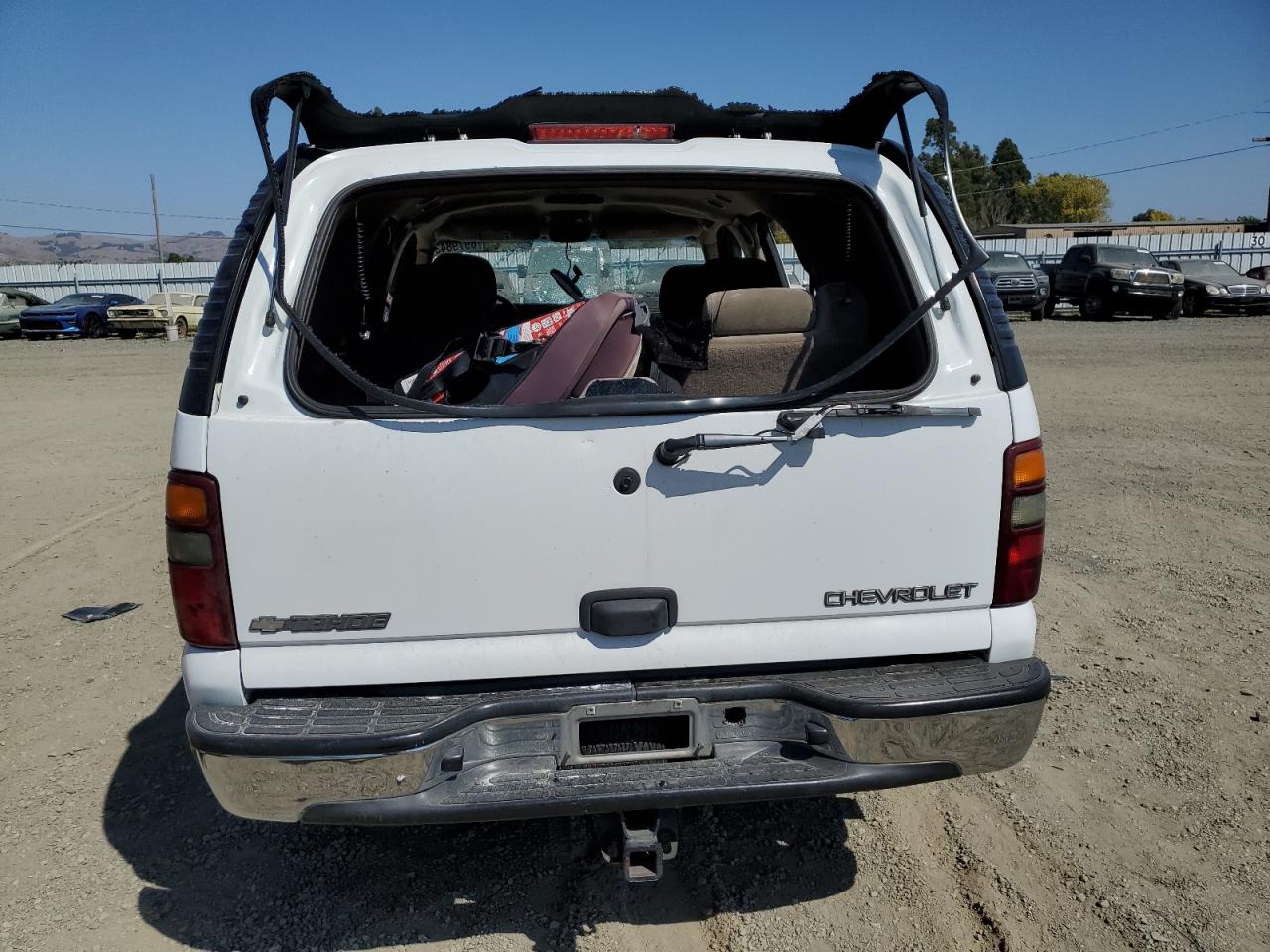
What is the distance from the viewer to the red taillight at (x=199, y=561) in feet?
7.04

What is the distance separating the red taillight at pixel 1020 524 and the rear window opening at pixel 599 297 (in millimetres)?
332

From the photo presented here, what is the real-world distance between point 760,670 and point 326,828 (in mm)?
1650

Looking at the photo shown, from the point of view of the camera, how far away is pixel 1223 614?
457 centimetres

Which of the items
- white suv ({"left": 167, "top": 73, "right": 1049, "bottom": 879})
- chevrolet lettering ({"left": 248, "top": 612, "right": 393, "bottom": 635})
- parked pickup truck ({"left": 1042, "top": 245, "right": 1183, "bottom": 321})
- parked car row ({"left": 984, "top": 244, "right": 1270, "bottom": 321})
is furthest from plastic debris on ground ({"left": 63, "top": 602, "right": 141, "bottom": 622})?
parked pickup truck ({"left": 1042, "top": 245, "right": 1183, "bottom": 321})

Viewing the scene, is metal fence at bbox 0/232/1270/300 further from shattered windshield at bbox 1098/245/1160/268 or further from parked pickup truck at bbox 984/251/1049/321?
parked pickup truck at bbox 984/251/1049/321

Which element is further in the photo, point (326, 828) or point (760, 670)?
point (326, 828)

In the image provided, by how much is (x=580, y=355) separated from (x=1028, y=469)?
1.17m

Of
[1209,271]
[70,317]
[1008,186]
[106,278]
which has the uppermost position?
[1008,186]

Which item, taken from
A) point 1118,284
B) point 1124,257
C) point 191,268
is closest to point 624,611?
point 1118,284

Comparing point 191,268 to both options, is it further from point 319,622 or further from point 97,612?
point 319,622

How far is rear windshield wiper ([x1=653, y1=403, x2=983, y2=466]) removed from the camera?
7.13 feet

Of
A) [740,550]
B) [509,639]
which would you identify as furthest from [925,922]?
[509,639]

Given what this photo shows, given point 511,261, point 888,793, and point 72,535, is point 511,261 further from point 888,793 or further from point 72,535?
point 72,535

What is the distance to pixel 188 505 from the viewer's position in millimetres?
2156
